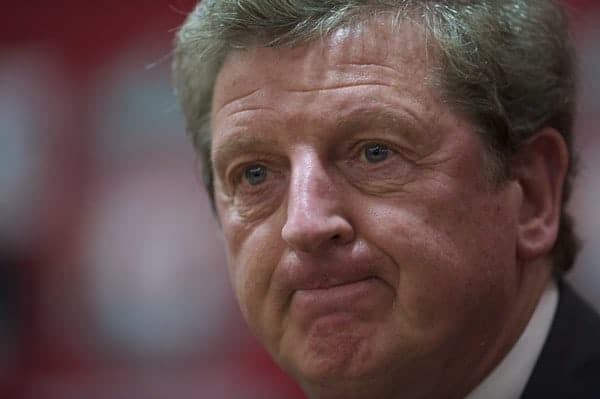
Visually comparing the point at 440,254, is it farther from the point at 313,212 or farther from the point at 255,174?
the point at 255,174

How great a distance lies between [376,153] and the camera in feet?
6.63

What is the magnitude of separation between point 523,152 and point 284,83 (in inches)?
21.6

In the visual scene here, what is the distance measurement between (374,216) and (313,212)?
0.13 meters

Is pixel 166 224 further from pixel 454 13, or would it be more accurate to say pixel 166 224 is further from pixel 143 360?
pixel 454 13


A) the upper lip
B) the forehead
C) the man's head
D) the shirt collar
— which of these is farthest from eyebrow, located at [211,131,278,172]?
the shirt collar

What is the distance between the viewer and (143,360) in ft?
13.6

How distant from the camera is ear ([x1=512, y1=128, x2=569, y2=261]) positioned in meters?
2.14

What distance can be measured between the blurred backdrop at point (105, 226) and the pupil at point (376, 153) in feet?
6.51

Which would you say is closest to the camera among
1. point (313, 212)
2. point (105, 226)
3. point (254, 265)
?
point (313, 212)

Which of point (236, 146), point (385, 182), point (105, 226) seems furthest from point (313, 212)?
point (105, 226)

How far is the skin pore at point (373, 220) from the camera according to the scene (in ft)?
6.43

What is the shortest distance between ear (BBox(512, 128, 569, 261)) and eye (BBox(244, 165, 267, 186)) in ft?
1.78

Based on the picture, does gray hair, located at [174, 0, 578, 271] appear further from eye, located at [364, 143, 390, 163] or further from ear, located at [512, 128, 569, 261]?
eye, located at [364, 143, 390, 163]

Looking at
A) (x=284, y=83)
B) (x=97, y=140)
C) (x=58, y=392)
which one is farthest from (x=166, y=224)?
(x=284, y=83)
